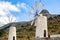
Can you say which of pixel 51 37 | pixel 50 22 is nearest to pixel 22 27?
pixel 50 22

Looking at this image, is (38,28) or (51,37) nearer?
(51,37)

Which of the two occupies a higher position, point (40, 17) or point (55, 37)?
→ point (40, 17)

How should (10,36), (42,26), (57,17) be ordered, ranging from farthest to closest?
(57,17)
(10,36)
(42,26)

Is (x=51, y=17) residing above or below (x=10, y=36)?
above

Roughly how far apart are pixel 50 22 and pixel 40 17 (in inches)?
1565

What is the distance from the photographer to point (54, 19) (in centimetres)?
5403

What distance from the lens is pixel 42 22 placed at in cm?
1325

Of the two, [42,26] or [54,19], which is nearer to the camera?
→ [42,26]

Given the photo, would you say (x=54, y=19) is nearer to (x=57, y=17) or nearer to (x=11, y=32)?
(x=57, y=17)

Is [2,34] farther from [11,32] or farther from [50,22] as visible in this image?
[11,32]

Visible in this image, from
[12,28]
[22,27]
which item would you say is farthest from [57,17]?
[12,28]

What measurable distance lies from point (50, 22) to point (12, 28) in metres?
37.4

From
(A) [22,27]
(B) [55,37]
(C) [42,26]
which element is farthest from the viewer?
(A) [22,27]

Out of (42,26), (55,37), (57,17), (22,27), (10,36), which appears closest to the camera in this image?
(55,37)
